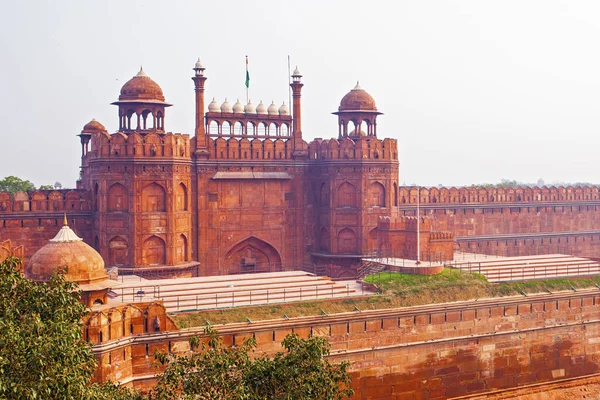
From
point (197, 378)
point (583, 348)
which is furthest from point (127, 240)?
point (583, 348)

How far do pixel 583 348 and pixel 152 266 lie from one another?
50.3ft

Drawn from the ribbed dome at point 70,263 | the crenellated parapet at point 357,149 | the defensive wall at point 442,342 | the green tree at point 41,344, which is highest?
the crenellated parapet at point 357,149

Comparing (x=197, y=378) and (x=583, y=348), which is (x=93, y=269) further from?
(x=583, y=348)

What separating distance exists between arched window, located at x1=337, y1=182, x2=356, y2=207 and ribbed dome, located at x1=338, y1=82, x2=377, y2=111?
11.9 feet

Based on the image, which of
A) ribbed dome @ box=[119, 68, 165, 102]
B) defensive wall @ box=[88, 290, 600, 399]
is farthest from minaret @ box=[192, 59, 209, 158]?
defensive wall @ box=[88, 290, 600, 399]

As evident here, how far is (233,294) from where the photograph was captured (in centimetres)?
2164

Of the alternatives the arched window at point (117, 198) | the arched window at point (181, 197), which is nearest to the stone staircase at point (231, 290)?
the arched window at point (117, 198)

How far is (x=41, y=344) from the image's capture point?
1044 centimetres

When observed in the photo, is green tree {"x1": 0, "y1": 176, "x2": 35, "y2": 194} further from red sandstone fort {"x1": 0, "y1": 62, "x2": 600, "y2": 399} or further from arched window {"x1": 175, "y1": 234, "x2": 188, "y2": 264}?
arched window {"x1": 175, "y1": 234, "x2": 188, "y2": 264}

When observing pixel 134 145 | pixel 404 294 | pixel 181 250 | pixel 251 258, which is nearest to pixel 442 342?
pixel 404 294

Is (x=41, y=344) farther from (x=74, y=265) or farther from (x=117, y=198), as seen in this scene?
(x=117, y=198)

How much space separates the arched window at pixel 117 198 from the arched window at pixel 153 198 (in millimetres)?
706

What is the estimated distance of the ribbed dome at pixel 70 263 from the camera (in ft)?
54.8

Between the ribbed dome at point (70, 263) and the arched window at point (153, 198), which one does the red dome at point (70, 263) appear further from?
the arched window at point (153, 198)
